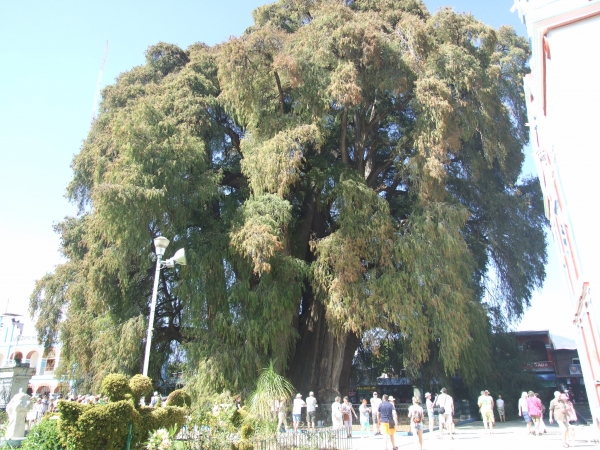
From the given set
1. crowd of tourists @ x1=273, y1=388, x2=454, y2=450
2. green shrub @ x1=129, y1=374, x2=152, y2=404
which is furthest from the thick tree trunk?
green shrub @ x1=129, y1=374, x2=152, y2=404

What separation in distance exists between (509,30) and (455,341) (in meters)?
16.6

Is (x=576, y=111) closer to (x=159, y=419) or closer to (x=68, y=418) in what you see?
(x=159, y=419)

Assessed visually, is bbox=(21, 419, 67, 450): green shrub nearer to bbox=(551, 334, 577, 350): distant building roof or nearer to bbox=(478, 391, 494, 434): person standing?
bbox=(478, 391, 494, 434): person standing

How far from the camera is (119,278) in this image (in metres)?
17.8

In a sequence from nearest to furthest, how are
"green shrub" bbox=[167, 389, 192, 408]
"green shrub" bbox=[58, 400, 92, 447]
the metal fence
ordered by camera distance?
"green shrub" bbox=[58, 400, 92, 447]
the metal fence
"green shrub" bbox=[167, 389, 192, 408]

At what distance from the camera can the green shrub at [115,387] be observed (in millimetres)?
6934

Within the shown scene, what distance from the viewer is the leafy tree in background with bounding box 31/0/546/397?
16359 mm

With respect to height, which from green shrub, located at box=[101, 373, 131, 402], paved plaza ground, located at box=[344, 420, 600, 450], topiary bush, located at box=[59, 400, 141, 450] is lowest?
paved plaza ground, located at box=[344, 420, 600, 450]

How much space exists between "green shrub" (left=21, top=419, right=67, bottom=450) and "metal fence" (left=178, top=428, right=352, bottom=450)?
183 cm

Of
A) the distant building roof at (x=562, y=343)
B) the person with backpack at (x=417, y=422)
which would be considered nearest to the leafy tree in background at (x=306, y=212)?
the person with backpack at (x=417, y=422)

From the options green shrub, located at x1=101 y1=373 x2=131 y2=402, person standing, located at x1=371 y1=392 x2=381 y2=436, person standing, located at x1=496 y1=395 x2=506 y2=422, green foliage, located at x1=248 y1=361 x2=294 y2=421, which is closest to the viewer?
green shrub, located at x1=101 y1=373 x2=131 y2=402

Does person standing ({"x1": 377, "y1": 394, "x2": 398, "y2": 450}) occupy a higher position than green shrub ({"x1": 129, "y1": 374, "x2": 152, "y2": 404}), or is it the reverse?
green shrub ({"x1": 129, "y1": 374, "x2": 152, "y2": 404})

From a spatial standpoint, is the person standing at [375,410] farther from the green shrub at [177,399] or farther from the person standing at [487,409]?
the green shrub at [177,399]

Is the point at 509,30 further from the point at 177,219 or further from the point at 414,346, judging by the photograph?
the point at 177,219
